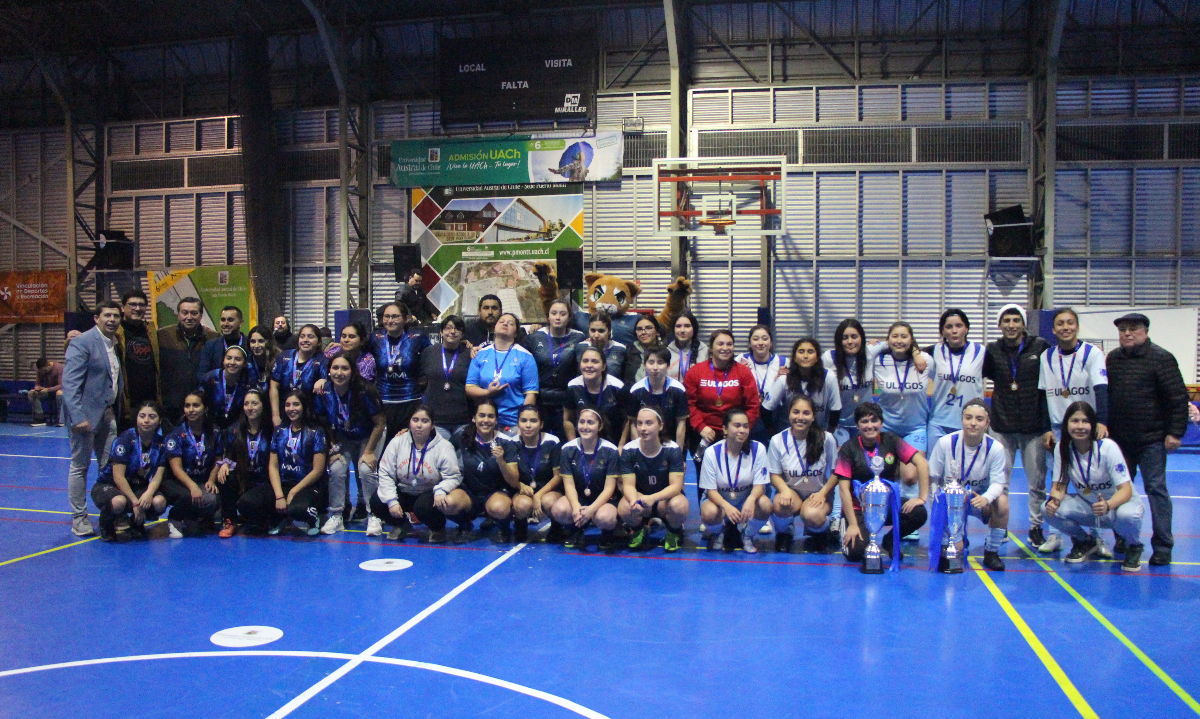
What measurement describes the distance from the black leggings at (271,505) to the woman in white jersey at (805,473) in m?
3.62

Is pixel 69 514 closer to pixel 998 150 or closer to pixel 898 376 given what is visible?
pixel 898 376

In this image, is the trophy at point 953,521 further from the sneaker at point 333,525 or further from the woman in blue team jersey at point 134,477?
the woman in blue team jersey at point 134,477

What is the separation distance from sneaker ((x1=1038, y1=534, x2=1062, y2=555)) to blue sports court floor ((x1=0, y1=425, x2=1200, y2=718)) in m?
0.18

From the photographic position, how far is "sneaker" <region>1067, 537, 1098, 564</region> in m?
5.86

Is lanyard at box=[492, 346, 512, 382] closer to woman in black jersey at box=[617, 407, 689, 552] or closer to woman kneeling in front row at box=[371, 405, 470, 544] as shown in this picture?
woman kneeling in front row at box=[371, 405, 470, 544]

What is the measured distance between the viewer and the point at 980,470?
18.9 ft

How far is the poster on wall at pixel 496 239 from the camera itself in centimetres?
1478

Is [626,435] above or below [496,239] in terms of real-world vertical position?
below

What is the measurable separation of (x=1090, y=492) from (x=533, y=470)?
400 centimetres

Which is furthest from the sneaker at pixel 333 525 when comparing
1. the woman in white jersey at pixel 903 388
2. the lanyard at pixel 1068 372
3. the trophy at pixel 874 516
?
the lanyard at pixel 1068 372

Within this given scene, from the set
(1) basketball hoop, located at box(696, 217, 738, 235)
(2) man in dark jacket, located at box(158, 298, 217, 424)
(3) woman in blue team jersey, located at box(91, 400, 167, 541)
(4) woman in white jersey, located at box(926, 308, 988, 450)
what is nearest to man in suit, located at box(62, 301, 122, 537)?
(3) woman in blue team jersey, located at box(91, 400, 167, 541)

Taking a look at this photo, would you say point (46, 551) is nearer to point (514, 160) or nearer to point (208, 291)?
point (514, 160)

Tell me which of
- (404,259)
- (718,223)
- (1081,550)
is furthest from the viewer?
(404,259)

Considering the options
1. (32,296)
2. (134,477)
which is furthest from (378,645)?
(32,296)
